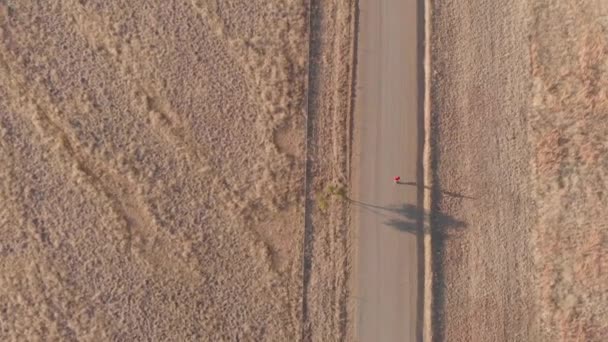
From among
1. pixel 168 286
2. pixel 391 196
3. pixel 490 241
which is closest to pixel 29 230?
pixel 168 286

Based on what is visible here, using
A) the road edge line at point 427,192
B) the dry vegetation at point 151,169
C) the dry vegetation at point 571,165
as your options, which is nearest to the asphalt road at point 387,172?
the road edge line at point 427,192

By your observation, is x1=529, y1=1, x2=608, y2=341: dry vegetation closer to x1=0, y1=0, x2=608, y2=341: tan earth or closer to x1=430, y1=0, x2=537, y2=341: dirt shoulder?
x1=0, y1=0, x2=608, y2=341: tan earth

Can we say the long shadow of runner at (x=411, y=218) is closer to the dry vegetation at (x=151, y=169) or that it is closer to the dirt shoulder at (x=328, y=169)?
the dirt shoulder at (x=328, y=169)

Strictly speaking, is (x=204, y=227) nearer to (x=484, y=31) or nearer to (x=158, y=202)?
(x=158, y=202)

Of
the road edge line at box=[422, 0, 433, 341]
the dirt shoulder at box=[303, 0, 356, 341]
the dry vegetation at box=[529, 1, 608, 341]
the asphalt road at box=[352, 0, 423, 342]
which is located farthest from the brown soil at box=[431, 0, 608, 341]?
the dirt shoulder at box=[303, 0, 356, 341]

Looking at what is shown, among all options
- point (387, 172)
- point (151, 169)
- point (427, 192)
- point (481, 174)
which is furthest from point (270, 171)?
point (481, 174)
